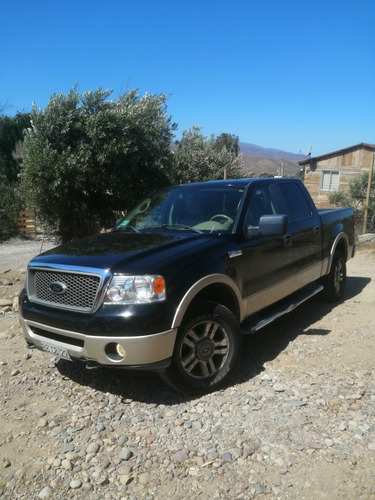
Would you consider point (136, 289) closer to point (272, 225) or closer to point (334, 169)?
point (272, 225)

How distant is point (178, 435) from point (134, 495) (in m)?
0.64

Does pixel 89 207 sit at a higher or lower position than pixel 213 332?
higher

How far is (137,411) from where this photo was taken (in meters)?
3.25

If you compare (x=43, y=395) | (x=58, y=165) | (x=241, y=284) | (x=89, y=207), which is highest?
(x=58, y=165)

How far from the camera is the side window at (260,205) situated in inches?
163

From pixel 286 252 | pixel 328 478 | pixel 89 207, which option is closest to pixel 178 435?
pixel 328 478

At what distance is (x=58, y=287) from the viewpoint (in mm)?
3250

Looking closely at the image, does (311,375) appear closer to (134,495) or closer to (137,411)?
(137,411)

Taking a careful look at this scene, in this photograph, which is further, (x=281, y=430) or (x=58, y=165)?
(x=58, y=165)

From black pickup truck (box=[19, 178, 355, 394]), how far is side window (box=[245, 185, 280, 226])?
1 centimetres

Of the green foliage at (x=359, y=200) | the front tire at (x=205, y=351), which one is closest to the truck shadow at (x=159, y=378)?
the front tire at (x=205, y=351)

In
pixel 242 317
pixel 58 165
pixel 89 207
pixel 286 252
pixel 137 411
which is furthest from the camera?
pixel 89 207

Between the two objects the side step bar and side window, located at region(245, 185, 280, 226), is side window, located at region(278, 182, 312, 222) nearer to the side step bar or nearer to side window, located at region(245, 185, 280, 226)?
side window, located at region(245, 185, 280, 226)

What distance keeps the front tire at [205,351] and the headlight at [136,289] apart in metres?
0.41
